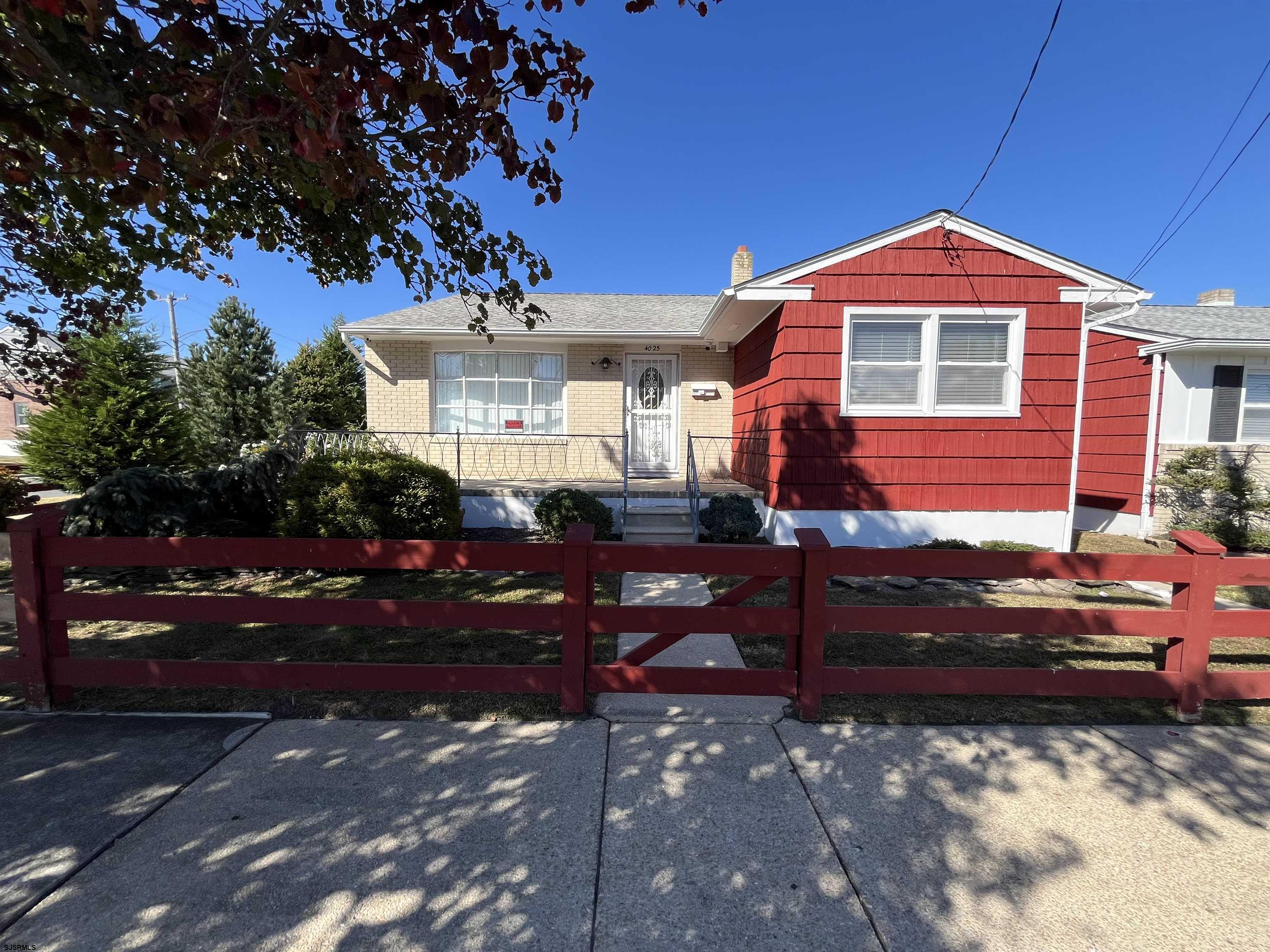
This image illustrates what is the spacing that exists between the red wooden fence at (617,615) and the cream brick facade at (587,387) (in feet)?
26.0

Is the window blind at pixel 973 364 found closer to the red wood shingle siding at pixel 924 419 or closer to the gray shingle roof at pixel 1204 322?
the red wood shingle siding at pixel 924 419

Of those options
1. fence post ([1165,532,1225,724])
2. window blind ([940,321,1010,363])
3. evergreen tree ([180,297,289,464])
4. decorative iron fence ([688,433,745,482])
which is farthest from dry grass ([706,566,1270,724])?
evergreen tree ([180,297,289,464])

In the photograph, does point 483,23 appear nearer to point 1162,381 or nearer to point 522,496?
point 522,496

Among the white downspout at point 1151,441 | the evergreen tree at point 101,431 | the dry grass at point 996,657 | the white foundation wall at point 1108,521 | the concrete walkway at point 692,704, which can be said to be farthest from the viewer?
the evergreen tree at point 101,431

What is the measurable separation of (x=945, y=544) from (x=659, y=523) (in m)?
3.96

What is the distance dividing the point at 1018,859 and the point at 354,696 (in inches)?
138

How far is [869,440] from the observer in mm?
7754

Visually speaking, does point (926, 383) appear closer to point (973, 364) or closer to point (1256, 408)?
point (973, 364)

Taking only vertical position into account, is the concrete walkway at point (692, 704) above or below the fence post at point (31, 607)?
below

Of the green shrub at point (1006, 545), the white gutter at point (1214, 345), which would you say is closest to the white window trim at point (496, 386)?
the green shrub at point (1006, 545)

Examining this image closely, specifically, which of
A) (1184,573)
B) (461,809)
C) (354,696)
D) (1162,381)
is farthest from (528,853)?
(1162,381)

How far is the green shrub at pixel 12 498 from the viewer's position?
8086 millimetres

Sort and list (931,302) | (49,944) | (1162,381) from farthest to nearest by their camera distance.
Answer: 1. (1162,381)
2. (931,302)
3. (49,944)

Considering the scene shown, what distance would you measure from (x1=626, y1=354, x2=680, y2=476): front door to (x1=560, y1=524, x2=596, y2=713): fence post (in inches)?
317
